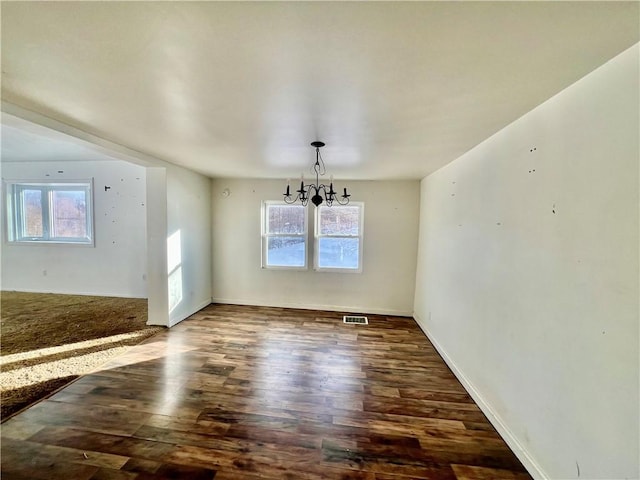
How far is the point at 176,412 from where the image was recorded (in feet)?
7.04

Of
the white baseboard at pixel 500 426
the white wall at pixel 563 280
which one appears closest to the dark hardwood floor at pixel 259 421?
the white baseboard at pixel 500 426

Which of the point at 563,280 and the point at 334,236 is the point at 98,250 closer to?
the point at 334,236

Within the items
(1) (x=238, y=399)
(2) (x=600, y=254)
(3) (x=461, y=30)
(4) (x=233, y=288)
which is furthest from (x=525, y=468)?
(4) (x=233, y=288)

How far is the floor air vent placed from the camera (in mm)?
4262

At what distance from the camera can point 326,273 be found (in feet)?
15.8

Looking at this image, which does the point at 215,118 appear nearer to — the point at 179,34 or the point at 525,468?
the point at 179,34

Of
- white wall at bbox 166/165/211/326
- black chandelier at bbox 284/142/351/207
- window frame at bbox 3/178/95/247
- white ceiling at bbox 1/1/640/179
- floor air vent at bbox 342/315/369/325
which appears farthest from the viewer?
window frame at bbox 3/178/95/247

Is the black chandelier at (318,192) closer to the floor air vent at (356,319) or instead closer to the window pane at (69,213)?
the floor air vent at (356,319)

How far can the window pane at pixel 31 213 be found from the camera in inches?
207

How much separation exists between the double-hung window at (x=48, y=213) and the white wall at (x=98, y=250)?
0.51 feet

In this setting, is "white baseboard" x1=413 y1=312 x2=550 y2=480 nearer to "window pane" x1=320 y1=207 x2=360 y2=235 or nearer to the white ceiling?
the white ceiling

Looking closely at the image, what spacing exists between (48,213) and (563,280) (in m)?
7.70

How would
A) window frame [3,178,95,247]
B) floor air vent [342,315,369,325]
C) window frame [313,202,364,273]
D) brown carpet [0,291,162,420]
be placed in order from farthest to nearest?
window frame [3,178,95,247]
window frame [313,202,364,273]
floor air vent [342,315,369,325]
brown carpet [0,291,162,420]

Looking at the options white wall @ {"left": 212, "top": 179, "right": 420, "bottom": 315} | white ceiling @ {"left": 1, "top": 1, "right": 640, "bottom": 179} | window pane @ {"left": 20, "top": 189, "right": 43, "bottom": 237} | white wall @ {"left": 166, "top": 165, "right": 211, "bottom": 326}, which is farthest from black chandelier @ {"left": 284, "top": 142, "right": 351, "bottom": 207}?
window pane @ {"left": 20, "top": 189, "right": 43, "bottom": 237}
